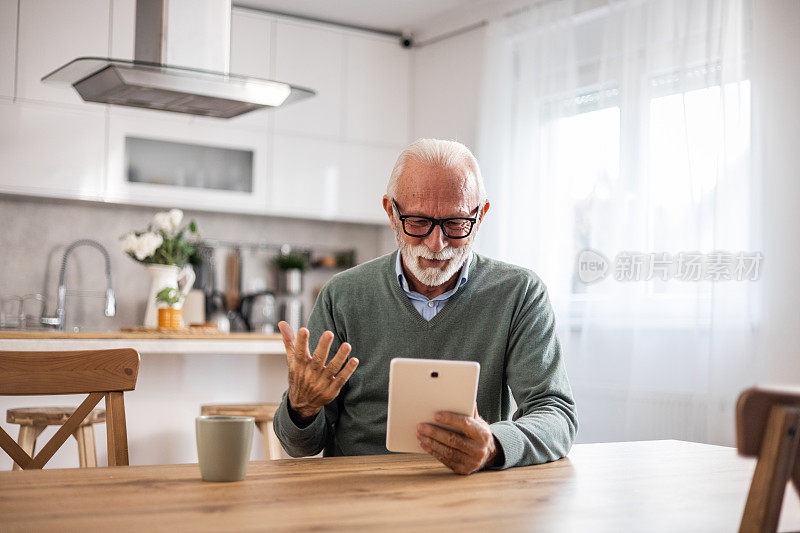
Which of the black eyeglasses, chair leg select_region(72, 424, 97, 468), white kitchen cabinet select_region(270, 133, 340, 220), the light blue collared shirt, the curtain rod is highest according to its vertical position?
the curtain rod

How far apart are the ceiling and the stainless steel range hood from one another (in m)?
1.57

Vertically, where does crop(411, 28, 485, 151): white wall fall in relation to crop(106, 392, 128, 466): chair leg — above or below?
above

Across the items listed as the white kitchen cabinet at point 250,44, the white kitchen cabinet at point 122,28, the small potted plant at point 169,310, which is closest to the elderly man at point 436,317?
the small potted plant at point 169,310

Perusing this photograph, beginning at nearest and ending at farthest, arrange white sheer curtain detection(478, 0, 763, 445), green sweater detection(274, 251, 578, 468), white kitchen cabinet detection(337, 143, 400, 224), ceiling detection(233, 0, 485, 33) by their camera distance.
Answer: green sweater detection(274, 251, 578, 468) → white sheer curtain detection(478, 0, 763, 445) → ceiling detection(233, 0, 485, 33) → white kitchen cabinet detection(337, 143, 400, 224)

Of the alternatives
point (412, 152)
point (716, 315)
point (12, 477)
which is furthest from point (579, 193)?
point (12, 477)

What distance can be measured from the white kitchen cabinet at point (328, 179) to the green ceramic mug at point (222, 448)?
153 inches

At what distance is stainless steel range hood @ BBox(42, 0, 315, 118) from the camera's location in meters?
3.29

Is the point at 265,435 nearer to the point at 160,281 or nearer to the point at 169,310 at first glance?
the point at 169,310

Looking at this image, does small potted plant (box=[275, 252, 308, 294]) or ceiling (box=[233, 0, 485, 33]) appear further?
small potted plant (box=[275, 252, 308, 294])

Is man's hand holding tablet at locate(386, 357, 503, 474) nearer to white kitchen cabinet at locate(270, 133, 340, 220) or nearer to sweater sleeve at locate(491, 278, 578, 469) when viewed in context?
sweater sleeve at locate(491, 278, 578, 469)

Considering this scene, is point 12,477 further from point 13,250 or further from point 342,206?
point 342,206

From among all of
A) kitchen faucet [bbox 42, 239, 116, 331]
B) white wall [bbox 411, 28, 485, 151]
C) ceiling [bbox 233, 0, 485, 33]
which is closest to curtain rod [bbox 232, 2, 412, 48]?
ceiling [bbox 233, 0, 485, 33]

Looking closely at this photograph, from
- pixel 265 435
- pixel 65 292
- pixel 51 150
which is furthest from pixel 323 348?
pixel 65 292

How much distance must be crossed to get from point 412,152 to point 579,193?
2.47 metres
